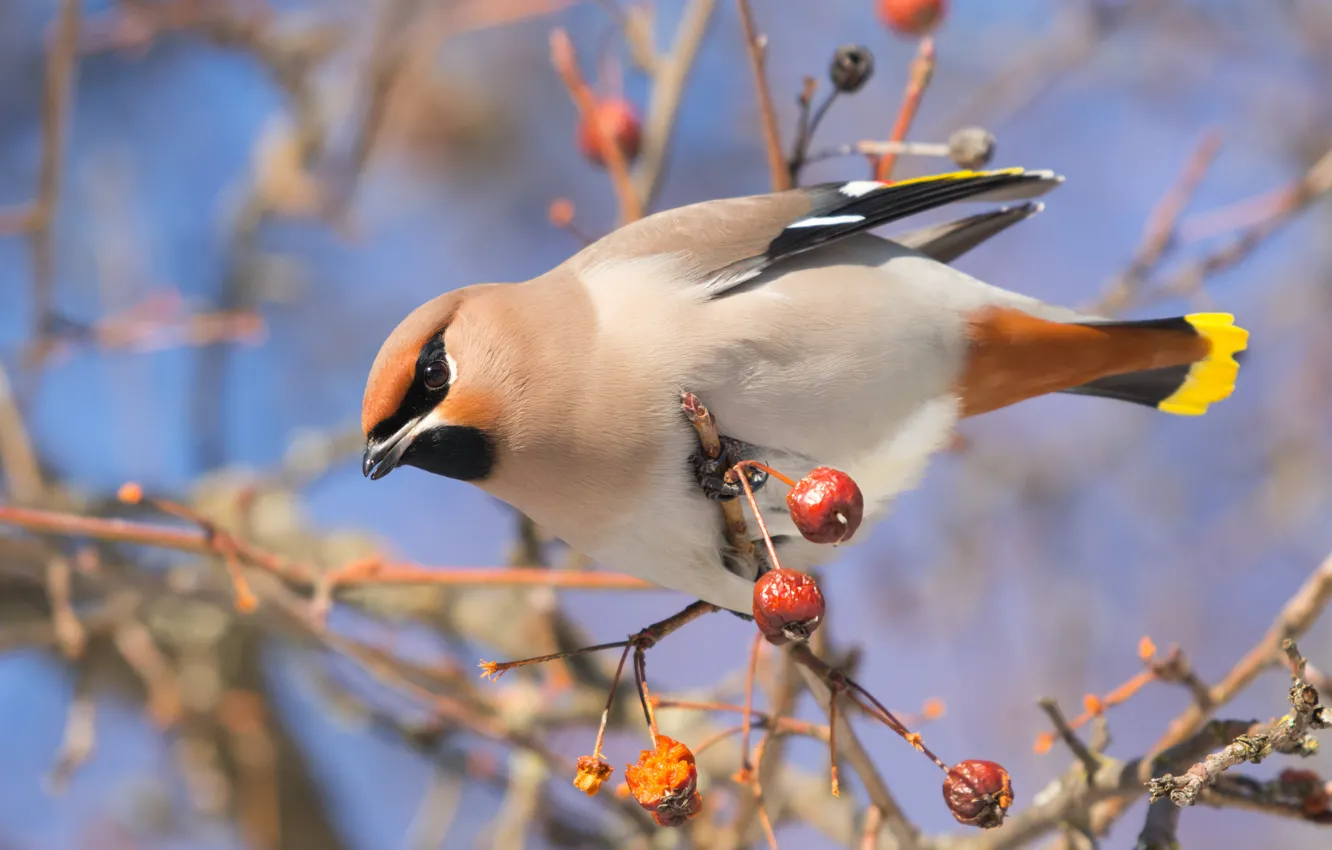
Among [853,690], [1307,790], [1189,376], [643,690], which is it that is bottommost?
[643,690]

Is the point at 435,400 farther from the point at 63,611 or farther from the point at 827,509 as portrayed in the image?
the point at 63,611

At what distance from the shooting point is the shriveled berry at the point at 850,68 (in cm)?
286

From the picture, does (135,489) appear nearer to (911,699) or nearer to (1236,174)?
(911,699)

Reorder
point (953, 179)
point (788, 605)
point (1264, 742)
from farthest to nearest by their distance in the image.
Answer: point (953, 179) → point (788, 605) → point (1264, 742)

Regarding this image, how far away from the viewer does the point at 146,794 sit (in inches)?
198

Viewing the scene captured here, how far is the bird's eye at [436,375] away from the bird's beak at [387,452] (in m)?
0.08

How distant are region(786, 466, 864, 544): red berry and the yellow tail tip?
1276 mm

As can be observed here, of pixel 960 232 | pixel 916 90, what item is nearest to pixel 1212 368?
pixel 960 232

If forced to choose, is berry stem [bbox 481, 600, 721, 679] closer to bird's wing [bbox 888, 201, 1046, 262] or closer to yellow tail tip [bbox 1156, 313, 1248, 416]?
bird's wing [bbox 888, 201, 1046, 262]

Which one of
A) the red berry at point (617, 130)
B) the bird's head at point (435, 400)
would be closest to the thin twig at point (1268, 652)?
the bird's head at point (435, 400)

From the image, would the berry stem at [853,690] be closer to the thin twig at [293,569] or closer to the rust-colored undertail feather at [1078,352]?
the thin twig at [293,569]

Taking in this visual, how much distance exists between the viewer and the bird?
2.35 meters

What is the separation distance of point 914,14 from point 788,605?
1.88m

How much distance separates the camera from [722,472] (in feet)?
7.48
